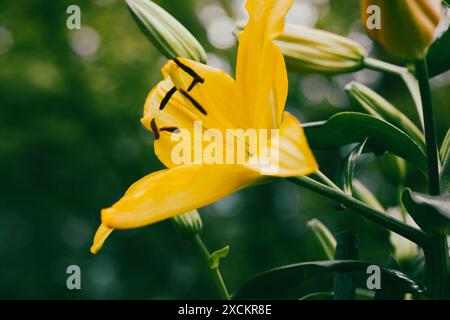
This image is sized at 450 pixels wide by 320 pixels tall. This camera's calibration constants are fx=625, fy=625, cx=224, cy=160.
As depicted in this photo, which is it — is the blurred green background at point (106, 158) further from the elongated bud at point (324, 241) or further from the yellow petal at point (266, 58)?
the yellow petal at point (266, 58)

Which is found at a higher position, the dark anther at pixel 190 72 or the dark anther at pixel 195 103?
the dark anther at pixel 190 72

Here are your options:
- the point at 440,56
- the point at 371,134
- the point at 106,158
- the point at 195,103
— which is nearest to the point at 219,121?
the point at 195,103

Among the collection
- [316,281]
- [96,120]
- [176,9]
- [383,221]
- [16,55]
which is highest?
[176,9]

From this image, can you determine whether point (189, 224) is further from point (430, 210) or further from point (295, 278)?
point (430, 210)

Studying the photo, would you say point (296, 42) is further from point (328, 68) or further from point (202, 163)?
point (202, 163)

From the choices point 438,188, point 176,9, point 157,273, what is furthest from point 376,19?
point 157,273

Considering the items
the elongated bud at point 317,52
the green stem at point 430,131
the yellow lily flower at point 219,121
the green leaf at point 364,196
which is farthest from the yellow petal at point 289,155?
the green leaf at point 364,196
